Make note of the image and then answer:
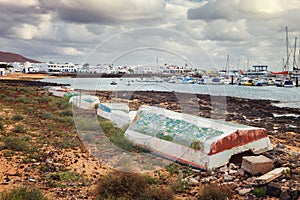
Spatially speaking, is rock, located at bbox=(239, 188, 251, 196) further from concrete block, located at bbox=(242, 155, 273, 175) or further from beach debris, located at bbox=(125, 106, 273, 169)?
beach debris, located at bbox=(125, 106, 273, 169)

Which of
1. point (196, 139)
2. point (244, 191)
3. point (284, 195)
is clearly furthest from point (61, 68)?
point (284, 195)

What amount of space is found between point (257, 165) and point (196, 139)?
6.07ft

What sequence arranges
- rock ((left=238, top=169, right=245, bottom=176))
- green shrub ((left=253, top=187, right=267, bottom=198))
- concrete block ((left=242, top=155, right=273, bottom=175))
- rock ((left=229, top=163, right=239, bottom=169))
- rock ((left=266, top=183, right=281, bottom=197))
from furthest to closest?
rock ((left=229, top=163, right=239, bottom=169)) < rock ((left=238, top=169, right=245, bottom=176)) < concrete block ((left=242, top=155, right=273, bottom=175)) < green shrub ((left=253, top=187, right=267, bottom=198)) < rock ((left=266, top=183, right=281, bottom=197))

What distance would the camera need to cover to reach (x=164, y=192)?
22.0ft

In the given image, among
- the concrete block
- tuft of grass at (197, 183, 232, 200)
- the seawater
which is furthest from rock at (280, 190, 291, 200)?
the seawater

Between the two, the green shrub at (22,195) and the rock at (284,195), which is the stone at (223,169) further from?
the green shrub at (22,195)

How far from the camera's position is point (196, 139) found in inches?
368

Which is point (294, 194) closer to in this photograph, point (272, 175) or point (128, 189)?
point (272, 175)

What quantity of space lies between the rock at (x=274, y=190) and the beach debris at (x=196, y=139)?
78.4 inches

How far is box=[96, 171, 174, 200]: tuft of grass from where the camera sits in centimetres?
668

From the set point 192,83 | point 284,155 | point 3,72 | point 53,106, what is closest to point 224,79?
point 192,83

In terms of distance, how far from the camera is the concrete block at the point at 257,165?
8.34 metres

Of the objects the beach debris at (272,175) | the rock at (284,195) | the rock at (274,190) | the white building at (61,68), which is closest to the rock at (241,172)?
the beach debris at (272,175)

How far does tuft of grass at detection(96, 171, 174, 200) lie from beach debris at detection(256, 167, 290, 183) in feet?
7.79
